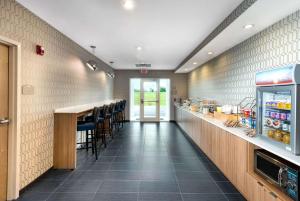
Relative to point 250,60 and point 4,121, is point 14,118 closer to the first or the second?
point 4,121

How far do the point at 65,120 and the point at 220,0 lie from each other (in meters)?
3.03

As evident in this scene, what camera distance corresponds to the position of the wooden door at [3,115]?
239 cm

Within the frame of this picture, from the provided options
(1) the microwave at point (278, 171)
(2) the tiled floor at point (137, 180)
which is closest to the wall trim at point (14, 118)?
(2) the tiled floor at point (137, 180)

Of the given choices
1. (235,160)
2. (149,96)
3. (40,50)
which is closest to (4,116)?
(40,50)

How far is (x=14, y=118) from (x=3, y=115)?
0.12m

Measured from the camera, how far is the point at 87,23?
330 centimetres

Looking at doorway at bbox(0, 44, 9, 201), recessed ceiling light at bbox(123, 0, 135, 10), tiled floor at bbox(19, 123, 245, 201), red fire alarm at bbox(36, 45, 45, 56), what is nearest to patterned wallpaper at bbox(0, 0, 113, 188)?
red fire alarm at bbox(36, 45, 45, 56)

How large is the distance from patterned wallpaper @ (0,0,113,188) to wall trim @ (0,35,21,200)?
0.13m

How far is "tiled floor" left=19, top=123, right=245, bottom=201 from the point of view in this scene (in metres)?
2.59

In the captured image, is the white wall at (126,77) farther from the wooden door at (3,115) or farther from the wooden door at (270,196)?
the wooden door at (270,196)

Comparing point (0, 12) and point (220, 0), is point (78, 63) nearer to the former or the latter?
point (0, 12)

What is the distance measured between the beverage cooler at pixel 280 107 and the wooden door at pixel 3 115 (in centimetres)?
305

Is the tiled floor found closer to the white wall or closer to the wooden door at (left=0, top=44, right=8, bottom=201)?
the wooden door at (left=0, top=44, right=8, bottom=201)

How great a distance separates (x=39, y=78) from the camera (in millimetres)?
3074
